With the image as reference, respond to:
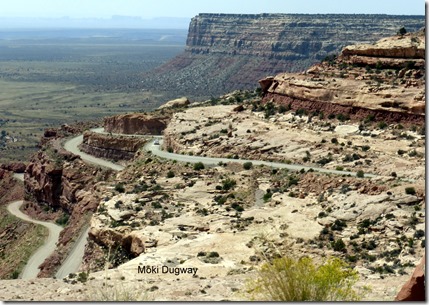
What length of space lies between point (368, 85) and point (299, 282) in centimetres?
4171

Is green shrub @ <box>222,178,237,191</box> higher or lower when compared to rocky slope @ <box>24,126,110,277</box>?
higher

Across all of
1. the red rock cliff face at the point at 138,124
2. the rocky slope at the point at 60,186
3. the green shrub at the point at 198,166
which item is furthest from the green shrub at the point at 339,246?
the red rock cliff face at the point at 138,124

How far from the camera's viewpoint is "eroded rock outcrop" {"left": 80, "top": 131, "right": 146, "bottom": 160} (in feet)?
247

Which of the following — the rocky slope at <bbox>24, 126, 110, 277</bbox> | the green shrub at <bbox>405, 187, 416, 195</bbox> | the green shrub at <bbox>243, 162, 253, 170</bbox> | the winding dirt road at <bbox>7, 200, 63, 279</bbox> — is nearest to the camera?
the green shrub at <bbox>405, 187, 416, 195</bbox>

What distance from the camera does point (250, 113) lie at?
67.3 meters

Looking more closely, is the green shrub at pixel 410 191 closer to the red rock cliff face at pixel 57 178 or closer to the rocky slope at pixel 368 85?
the rocky slope at pixel 368 85

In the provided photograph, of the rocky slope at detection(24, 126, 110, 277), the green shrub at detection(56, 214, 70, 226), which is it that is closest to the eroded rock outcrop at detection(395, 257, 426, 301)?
the rocky slope at detection(24, 126, 110, 277)

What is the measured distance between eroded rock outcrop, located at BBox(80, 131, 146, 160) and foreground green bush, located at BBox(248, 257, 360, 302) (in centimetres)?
5502

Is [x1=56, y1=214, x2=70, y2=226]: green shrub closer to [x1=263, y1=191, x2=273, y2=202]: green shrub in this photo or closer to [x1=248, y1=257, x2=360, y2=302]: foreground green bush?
[x1=263, y1=191, x2=273, y2=202]: green shrub

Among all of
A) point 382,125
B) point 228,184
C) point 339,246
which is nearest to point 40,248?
point 228,184

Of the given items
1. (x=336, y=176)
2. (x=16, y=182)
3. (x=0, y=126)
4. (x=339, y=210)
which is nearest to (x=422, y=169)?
(x=336, y=176)

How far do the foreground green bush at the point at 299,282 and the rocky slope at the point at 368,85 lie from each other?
36.0 meters

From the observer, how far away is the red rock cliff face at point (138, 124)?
78.7 m

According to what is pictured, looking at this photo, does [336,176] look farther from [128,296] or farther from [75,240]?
[128,296]
